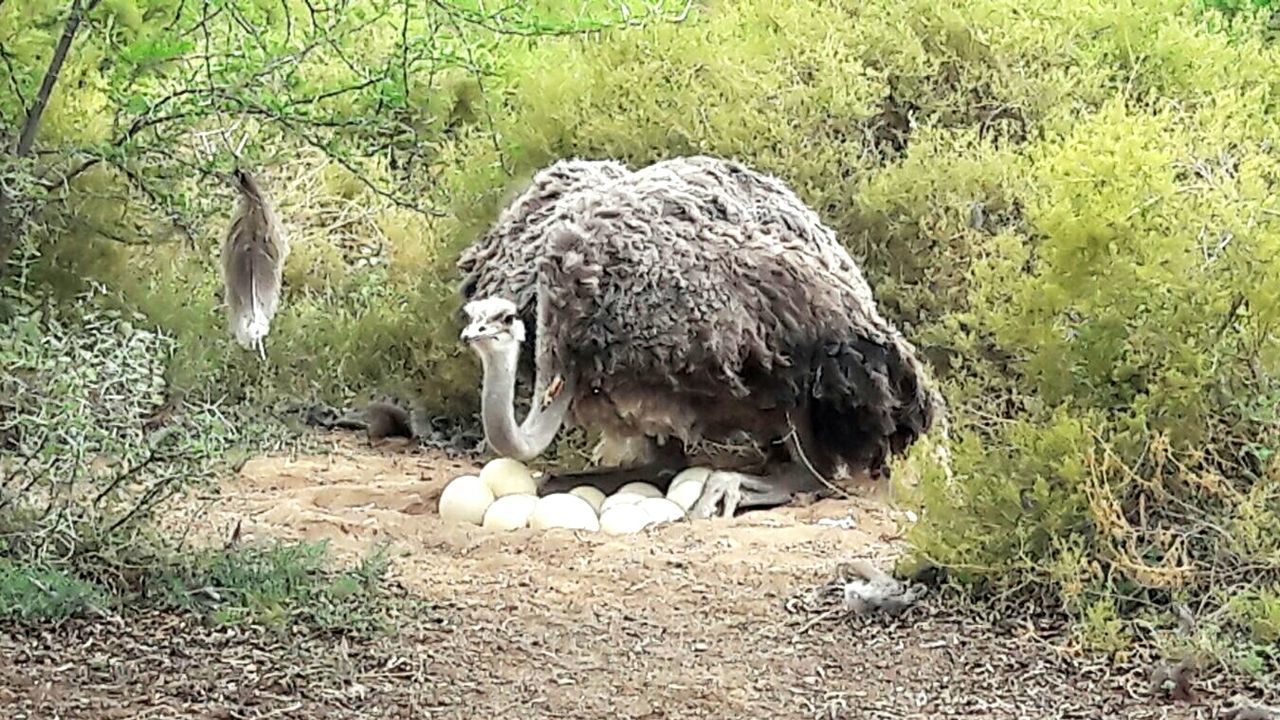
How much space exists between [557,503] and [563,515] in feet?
0.28

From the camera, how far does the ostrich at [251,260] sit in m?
5.02

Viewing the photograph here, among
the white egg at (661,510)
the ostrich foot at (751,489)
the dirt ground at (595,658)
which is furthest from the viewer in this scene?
the ostrich foot at (751,489)

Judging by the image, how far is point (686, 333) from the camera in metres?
6.71

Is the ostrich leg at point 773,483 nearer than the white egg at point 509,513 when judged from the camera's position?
No

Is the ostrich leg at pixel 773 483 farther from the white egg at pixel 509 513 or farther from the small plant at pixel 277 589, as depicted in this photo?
the small plant at pixel 277 589

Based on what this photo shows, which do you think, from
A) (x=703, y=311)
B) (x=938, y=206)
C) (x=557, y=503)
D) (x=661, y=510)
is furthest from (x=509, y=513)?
(x=938, y=206)

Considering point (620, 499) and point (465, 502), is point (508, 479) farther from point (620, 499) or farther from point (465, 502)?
point (620, 499)

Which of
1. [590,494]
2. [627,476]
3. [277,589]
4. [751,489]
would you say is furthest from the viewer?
[627,476]

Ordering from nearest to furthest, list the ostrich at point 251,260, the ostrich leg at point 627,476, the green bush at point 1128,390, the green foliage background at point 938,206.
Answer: the green bush at point 1128,390 → the green foliage background at point 938,206 → the ostrich at point 251,260 → the ostrich leg at point 627,476

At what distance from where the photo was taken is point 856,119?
29.5 ft

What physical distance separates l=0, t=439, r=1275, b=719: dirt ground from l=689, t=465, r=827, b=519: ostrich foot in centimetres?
94

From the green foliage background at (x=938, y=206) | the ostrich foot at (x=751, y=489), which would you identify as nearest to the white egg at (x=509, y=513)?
the ostrich foot at (x=751, y=489)

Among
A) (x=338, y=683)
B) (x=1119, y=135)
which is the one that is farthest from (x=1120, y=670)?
(x=338, y=683)

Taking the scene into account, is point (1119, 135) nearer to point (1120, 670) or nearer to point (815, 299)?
point (1120, 670)
